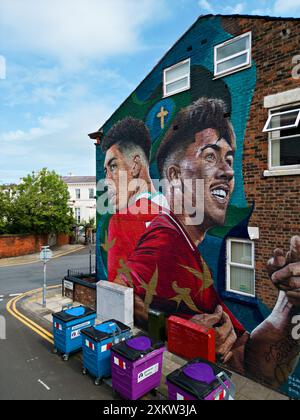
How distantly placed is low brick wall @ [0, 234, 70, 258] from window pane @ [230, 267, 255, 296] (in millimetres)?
24977

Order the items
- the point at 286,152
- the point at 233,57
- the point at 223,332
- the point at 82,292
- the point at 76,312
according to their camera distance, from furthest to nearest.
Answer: the point at 82,292 < the point at 76,312 < the point at 223,332 < the point at 233,57 < the point at 286,152

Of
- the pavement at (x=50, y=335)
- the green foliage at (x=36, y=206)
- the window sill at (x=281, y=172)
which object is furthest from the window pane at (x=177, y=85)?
the green foliage at (x=36, y=206)

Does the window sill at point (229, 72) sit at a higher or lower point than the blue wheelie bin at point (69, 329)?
higher

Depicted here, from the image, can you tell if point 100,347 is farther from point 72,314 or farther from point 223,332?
point 223,332

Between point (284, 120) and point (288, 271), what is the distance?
378cm

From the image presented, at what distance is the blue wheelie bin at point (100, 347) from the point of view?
22.8ft

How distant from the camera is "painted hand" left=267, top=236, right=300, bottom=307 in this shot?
6.51m

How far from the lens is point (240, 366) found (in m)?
7.50

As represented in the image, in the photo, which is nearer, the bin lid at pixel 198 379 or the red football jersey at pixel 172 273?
the bin lid at pixel 198 379

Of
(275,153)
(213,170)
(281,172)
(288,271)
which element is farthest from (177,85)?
(288,271)

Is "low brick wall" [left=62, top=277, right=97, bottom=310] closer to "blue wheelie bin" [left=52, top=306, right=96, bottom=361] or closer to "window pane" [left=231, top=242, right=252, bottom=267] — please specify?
"blue wheelie bin" [left=52, top=306, right=96, bottom=361]

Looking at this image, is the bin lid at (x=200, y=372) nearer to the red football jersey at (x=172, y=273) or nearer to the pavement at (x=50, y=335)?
the pavement at (x=50, y=335)

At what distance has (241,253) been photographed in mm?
7652

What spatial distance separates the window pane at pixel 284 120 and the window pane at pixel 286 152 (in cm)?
39
